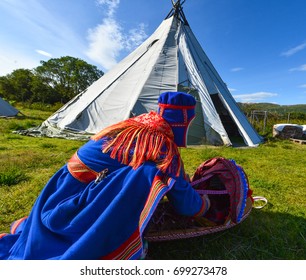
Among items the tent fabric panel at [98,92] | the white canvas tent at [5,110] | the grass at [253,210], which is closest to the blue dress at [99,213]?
the grass at [253,210]

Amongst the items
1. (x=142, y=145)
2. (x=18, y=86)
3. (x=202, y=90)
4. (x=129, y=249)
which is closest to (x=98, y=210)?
(x=129, y=249)

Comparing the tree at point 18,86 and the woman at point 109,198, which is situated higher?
the tree at point 18,86

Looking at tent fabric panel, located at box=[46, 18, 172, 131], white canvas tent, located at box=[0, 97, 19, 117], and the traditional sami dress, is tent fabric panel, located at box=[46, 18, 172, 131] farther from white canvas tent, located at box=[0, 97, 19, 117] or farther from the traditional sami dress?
the traditional sami dress

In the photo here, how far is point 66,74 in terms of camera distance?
34.4 metres

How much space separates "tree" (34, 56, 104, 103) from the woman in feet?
111

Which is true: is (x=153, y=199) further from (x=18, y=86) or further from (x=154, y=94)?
(x=18, y=86)

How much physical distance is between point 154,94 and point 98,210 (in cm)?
578

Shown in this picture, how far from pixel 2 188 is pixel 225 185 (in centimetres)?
273

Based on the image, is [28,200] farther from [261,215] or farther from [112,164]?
[261,215]

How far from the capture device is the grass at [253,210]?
1756 mm

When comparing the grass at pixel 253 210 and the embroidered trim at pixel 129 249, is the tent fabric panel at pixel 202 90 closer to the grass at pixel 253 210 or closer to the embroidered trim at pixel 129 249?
the grass at pixel 253 210

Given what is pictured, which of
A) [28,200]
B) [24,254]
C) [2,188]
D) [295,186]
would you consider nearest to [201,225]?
[24,254]

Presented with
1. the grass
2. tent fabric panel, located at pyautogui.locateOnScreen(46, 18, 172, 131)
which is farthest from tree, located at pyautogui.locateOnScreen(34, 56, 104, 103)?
the grass

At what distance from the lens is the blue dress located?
1.20m
